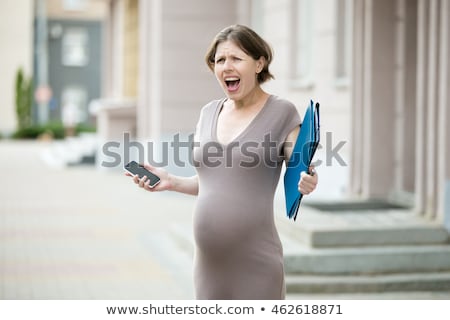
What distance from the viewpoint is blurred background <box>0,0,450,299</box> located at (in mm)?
7945

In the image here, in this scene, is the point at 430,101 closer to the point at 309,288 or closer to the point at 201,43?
the point at 309,288

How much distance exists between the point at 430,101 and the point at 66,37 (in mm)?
48231

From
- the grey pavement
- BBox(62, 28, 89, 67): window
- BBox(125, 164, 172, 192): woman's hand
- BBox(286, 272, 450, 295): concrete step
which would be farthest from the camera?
BBox(62, 28, 89, 67): window

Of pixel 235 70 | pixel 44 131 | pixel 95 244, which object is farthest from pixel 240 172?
pixel 44 131

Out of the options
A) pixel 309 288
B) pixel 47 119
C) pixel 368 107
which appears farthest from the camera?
pixel 47 119

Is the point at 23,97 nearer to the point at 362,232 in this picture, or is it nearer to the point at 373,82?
the point at 373,82

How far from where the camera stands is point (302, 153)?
328 cm

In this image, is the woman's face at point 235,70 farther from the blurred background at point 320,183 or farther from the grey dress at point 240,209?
the blurred background at point 320,183

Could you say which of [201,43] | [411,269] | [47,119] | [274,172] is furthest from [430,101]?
[47,119]

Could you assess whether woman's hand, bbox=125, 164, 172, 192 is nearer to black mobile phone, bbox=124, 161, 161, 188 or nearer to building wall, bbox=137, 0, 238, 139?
black mobile phone, bbox=124, 161, 161, 188

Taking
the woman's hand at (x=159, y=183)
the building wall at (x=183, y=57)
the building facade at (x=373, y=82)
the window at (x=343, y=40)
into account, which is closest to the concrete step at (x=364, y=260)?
the building facade at (x=373, y=82)

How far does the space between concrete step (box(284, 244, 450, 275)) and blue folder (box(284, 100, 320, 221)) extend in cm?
438

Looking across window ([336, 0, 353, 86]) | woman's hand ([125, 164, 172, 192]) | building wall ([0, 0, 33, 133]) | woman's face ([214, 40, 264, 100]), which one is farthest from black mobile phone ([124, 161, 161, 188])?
building wall ([0, 0, 33, 133])

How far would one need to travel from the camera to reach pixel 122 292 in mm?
7953
